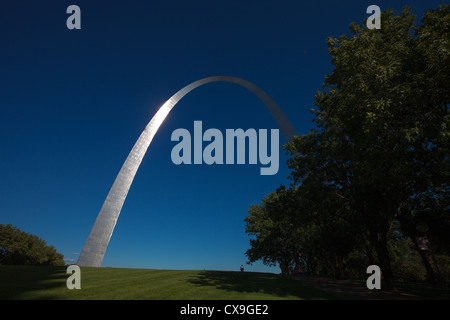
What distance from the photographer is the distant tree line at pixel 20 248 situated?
44594 mm

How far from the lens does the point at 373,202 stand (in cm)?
1606

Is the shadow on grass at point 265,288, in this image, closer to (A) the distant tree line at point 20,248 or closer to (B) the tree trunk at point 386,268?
(B) the tree trunk at point 386,268

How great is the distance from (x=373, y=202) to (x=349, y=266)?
43.2 m

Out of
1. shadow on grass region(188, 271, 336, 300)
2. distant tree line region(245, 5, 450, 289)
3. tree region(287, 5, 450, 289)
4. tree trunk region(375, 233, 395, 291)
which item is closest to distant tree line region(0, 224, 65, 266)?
shadow on grass region(188, 271, 336, 300)

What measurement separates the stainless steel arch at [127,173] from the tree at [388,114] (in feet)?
44.2

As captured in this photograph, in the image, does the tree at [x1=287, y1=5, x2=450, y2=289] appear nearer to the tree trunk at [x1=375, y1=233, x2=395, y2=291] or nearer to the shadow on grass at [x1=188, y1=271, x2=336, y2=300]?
the tree trunk at [x1=375, y1=233, x2=395, y2=291]

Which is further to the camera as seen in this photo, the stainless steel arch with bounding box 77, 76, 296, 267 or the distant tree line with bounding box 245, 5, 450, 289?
the stainless steel arch with bounding box 77, 76, 296, 267

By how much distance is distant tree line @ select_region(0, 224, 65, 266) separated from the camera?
146ft

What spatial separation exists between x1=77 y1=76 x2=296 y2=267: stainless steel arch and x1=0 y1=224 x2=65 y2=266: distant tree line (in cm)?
3998

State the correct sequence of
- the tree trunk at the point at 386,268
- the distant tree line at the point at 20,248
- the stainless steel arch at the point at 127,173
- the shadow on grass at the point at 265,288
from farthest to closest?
1. the distant tree line at the point at 20,248
2. the stainless steel arch at the point at 127,173
3. the tree trunk at the point at 386,268
4. the shadow on grass at the point at 265,288

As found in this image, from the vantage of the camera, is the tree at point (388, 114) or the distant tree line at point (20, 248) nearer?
the tree at point (388, 114)

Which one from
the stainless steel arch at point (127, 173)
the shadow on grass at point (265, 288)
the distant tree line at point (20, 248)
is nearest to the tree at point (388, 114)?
the shadow on grass at point (265, 288)

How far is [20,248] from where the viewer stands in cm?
4550

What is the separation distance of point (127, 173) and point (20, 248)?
1588 inches
